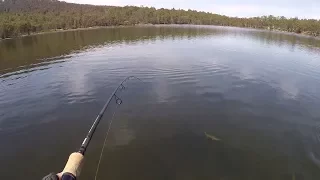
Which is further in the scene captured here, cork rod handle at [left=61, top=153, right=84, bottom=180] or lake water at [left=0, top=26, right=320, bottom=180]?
lake water at [left=0, top=26, right=320, bottom=180]

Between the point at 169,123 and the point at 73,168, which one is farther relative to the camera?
the point at 169,123

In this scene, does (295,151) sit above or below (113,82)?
below

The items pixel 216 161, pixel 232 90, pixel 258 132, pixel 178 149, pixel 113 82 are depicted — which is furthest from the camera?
pixel 113 82

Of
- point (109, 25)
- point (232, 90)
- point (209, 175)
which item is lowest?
point (209, 175)

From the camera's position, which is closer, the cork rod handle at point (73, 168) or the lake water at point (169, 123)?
the cork rod handle at point (73, 168)

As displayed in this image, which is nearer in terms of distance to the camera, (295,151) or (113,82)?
(295,151)

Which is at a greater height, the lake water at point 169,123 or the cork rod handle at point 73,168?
the cork rod handle at point 73,168

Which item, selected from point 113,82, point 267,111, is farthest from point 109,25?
point 267,111

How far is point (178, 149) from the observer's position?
17594 mm

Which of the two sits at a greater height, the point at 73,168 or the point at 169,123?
the point at 73,168

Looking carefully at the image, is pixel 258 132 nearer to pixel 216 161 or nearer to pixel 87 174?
pixel 216 161

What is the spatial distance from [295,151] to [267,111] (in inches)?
255

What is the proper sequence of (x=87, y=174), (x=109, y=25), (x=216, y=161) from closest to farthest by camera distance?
1. (x=87, y=174)
2. (x=216, y=161)
3. (x=109, y=25)

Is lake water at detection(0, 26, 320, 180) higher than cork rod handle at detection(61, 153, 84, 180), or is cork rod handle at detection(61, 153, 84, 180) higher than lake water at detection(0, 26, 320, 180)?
cork rod handle at detection(61, 153, 84, 180)
